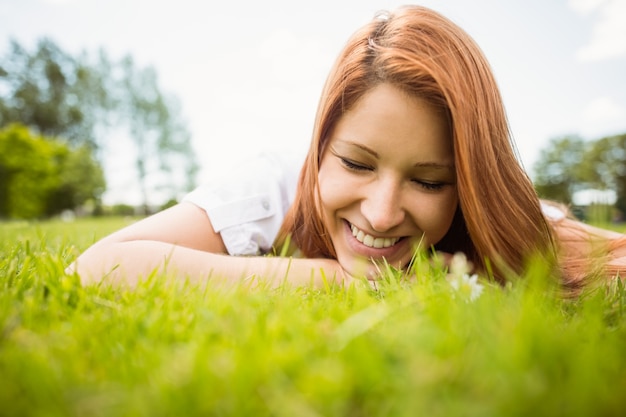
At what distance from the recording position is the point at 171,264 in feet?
6.61

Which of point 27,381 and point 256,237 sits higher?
point 27,381

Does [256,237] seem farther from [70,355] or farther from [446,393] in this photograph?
[446,393]

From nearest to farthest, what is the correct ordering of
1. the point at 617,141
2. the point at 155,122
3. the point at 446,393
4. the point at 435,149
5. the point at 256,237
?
the point at 446,393 → the point at 435,149 → the point at 256,237 → the point at 155,122 → the point at 617,141

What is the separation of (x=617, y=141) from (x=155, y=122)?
46.7 metres

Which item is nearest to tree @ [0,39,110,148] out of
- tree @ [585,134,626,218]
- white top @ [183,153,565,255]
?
white top @ [183,153,565,255]

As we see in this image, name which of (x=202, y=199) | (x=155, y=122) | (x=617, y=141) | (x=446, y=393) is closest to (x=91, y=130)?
(x=155, y=122)

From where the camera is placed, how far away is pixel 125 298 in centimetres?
140

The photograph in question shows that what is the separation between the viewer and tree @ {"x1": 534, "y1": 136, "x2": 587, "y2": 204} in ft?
147

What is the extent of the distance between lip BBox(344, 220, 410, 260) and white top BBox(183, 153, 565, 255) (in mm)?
797

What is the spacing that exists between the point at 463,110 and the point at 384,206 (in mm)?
684

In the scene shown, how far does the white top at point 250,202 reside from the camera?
117 inches

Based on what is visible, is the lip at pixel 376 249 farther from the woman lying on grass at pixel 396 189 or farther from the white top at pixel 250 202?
the white top at pixel 250 202

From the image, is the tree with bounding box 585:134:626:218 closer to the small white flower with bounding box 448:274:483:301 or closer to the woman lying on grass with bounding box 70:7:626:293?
the woman lying on grass with bounding box 70:7:626:293

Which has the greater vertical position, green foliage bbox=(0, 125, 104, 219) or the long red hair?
the long red hair
